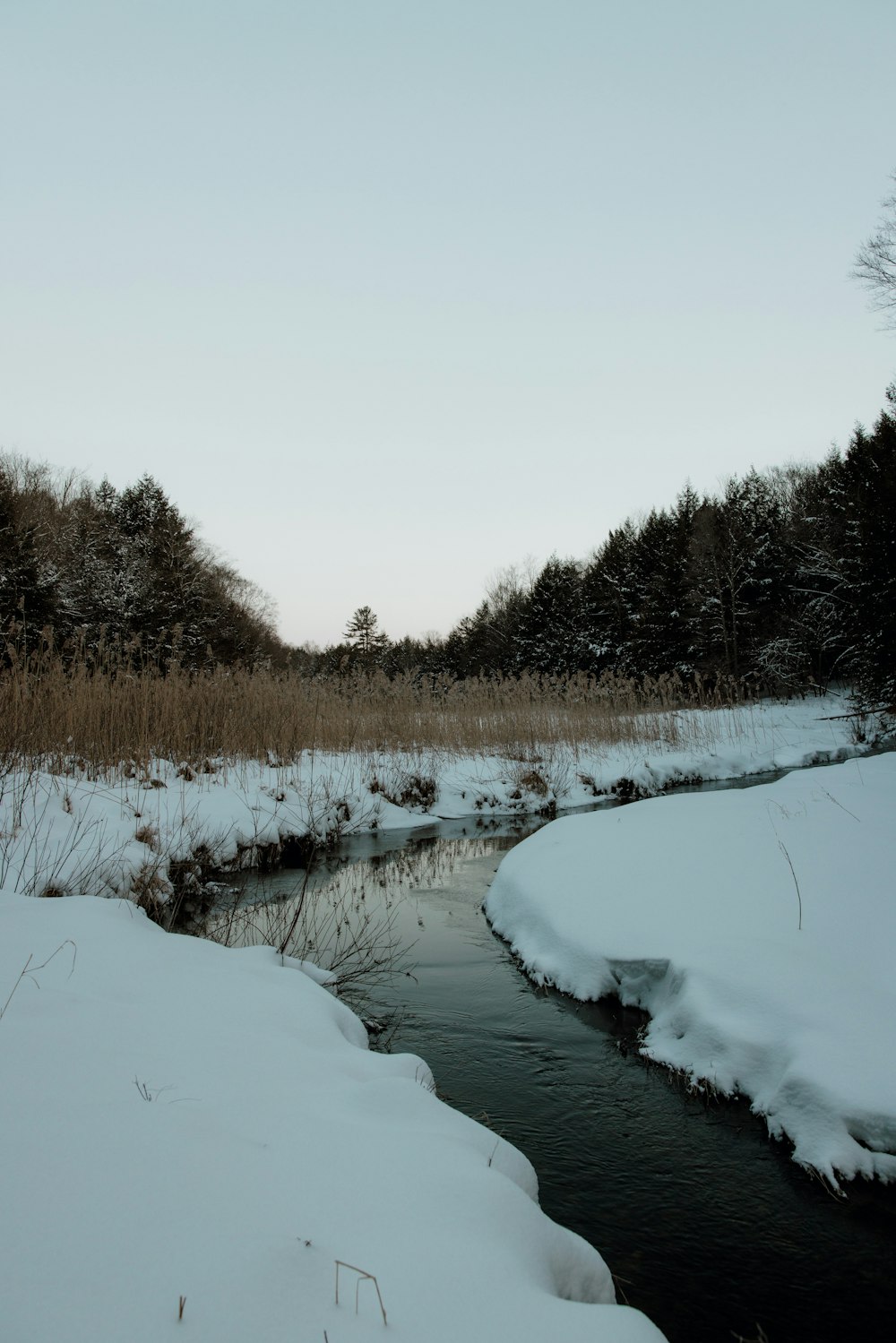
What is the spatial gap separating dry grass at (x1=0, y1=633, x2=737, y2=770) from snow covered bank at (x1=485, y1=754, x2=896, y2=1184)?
3.85 meters

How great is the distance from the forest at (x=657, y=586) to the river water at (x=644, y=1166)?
25.0 feet

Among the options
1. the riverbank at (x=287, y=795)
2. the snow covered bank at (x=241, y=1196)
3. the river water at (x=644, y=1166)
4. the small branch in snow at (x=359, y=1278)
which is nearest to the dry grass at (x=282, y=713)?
the riverbank at (x=287, y=795)

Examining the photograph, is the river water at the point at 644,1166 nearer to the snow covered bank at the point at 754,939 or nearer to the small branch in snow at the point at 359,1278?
the snow covered bank at the point at 754,939

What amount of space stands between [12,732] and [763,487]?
24.1 m

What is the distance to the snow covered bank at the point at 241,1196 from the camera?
937 mm

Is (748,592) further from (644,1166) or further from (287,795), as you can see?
(644,1166)

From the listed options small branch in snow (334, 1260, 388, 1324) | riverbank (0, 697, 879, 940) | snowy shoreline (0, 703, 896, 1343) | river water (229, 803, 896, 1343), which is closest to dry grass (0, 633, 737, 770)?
riverbank (0, 697, 879, 940)

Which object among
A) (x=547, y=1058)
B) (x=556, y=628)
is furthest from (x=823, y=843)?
(x=556, y=628)

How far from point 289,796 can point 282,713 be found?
170cm

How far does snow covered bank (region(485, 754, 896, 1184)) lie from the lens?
2.14 meters

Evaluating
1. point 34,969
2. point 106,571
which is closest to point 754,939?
point 34,969

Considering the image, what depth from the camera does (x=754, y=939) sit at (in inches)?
113

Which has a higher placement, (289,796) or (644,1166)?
(289,796)

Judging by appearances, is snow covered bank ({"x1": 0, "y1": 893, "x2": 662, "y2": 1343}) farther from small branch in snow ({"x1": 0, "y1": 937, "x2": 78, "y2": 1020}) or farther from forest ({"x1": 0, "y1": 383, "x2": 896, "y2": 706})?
forest ({"x1": 0, "y1": 383, "x2": 896, "y2": 706})
